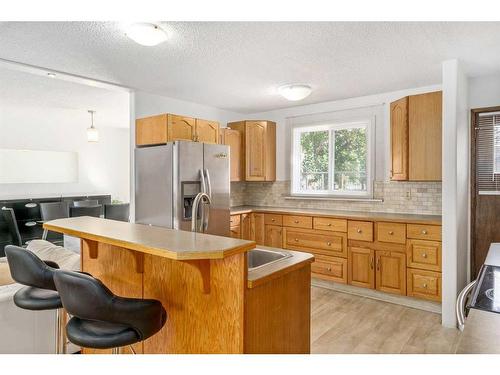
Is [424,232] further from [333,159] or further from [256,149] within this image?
[256,149]

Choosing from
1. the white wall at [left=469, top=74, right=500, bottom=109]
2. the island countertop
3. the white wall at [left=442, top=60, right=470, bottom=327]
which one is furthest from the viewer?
the white wall at [left=469, top=74, right=500, bottom=109]

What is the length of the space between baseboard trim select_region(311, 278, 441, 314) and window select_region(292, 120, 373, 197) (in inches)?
47.9

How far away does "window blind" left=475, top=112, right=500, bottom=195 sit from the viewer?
3.48m

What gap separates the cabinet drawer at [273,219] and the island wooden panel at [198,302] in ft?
8.96

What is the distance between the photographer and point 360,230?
3.77 metres

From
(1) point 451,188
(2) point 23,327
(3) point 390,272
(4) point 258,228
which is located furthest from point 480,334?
(4) point 258,228

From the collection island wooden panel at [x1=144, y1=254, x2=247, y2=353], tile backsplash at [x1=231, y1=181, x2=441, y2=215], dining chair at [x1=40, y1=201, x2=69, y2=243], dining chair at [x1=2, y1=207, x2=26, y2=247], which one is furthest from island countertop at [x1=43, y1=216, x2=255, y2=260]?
dining chair at [x1=2, y1=207, x2=26, y2=247]

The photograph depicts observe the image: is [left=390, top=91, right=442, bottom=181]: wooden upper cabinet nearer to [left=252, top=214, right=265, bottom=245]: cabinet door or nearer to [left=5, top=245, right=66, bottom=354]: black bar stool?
[left=252, top=214, right=265, bottom=245]: cabinet door

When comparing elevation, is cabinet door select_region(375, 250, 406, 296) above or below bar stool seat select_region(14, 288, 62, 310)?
below

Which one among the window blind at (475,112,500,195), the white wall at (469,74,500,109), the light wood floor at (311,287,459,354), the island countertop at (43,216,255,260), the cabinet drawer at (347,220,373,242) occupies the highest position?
the white wall at (469,74,500,109)

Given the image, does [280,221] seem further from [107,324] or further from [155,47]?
[107,324]

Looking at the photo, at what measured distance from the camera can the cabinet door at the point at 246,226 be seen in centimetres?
459
